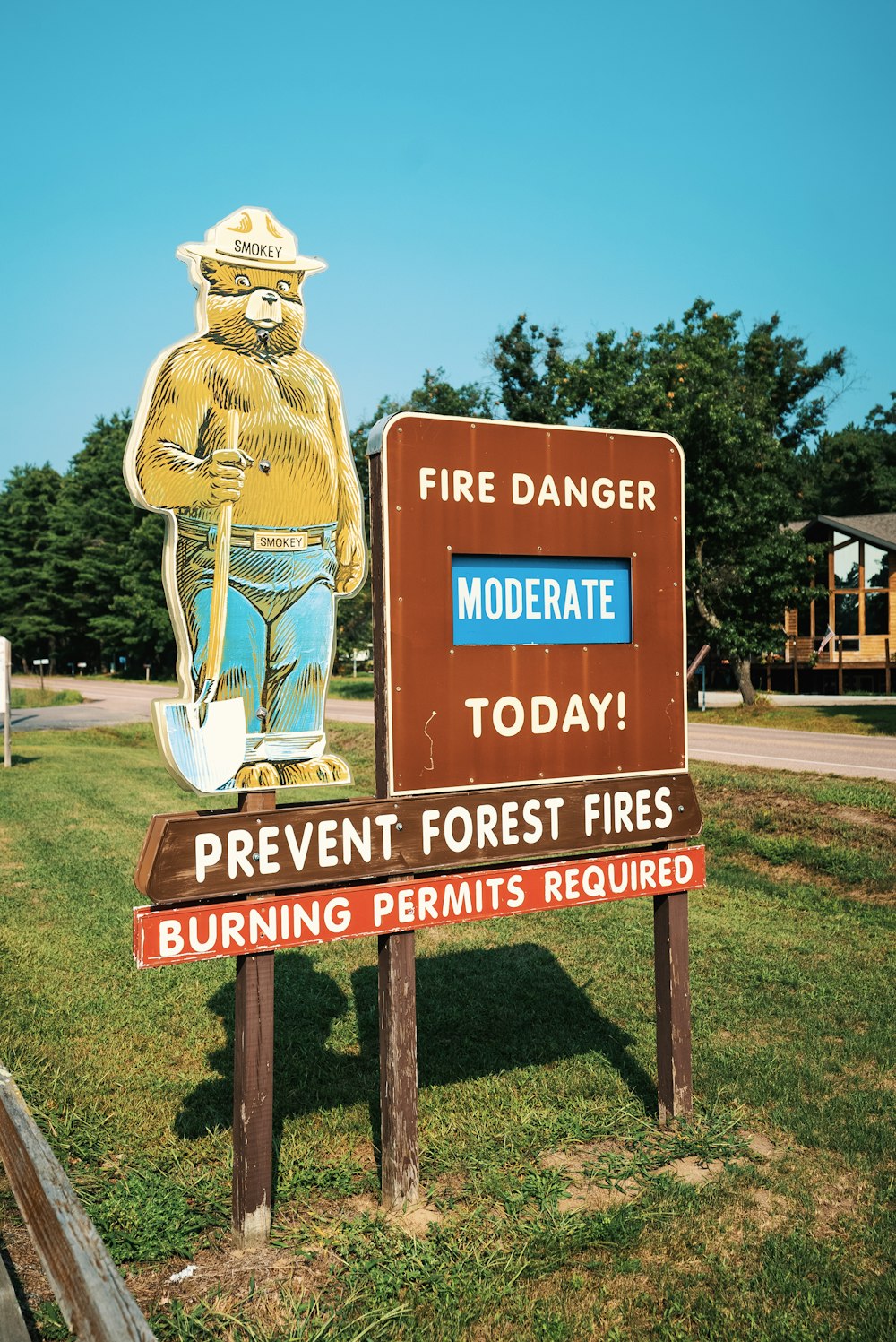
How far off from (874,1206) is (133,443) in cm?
448

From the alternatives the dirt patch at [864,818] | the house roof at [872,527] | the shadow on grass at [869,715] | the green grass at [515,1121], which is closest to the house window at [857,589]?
the house roof at [872,527]

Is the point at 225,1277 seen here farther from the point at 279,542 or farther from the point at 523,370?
the point at 523,370

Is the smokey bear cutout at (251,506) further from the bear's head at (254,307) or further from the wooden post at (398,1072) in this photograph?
the wooden post at (398,1072)

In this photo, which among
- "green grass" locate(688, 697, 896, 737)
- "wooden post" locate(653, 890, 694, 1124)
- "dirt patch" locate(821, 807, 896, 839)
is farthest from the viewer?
"green grass" locate(688, 697, 896, 737)

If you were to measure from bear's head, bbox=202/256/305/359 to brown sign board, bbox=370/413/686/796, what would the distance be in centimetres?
72

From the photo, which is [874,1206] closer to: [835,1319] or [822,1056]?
[835,1319]

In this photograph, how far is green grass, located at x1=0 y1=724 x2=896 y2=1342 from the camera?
389 centimetres

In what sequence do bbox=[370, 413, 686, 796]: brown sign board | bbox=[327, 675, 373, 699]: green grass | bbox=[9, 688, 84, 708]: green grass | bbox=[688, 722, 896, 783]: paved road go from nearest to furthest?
1. bbox=[370, 413, 686, 796]: brown sign board
2. bbox=[688, 722, 896, 783]: paved road
3. bbox=[327, 675, 373, 699]: green grass
4. bbox=[9, 688, 84, 708]: green grass

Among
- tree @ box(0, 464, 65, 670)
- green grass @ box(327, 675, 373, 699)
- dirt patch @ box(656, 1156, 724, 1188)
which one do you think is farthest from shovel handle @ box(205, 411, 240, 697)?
tree @ box(0, 464, 65, 670)

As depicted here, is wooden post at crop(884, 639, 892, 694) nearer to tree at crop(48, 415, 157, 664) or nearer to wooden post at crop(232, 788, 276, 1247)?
wooden post at crop(232, 788, 276, 1247)

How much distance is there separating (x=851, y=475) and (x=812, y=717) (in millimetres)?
44472

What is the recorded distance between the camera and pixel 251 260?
5.00 metres

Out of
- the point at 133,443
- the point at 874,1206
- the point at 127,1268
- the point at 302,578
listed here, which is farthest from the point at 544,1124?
the point at 133,443

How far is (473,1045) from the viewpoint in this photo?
21.1ft
